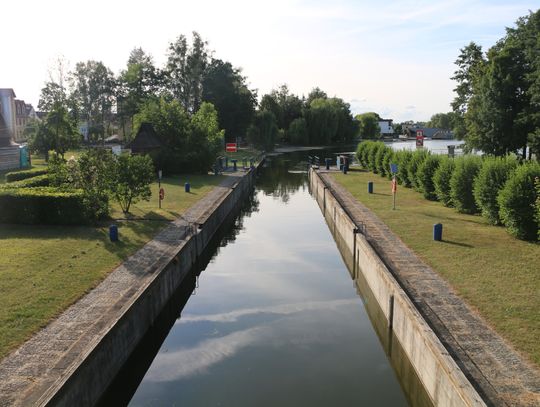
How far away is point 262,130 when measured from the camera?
8900 centimetres

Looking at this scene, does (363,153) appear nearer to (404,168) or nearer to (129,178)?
(404,168)

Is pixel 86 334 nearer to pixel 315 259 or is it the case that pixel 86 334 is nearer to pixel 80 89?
pixel 315 259

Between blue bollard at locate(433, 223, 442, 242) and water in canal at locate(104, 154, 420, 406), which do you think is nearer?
water in canal at locate(104, 154, 420, 406)

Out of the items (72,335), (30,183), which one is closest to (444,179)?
(30,183)

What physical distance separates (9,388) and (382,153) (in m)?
40.3

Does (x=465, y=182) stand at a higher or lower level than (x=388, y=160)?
lower

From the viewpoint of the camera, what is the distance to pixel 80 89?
101m

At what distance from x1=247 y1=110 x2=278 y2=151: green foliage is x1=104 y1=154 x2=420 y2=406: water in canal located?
64.5 meters

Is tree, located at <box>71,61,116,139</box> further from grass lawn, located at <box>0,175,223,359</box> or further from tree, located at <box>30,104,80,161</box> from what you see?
grass lawn, located at <box>0,175,223,359</box>

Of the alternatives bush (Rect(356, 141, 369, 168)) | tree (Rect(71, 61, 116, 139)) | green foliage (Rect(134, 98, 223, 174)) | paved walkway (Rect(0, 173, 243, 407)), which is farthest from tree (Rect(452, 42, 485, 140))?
tree (Rect(71, 61, 116, 139))

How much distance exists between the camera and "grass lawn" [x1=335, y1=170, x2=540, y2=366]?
12.3 metres

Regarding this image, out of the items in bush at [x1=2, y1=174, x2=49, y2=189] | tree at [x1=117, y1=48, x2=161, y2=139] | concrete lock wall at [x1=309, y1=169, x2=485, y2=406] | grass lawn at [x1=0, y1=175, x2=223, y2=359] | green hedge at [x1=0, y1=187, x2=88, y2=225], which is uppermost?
tree at [x1=117, y1=48, x2=161, y2=139]

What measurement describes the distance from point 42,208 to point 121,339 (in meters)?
12.7

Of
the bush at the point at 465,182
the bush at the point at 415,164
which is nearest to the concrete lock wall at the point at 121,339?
the bush at the point at 465,182
